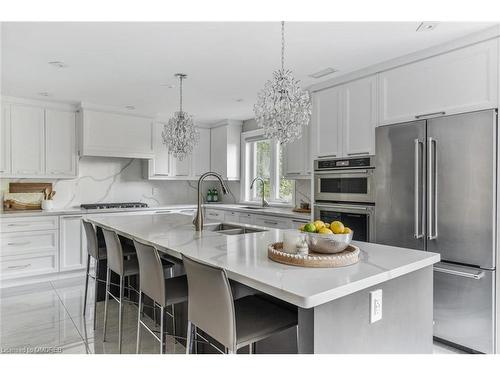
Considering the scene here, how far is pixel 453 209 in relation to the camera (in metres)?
2.53

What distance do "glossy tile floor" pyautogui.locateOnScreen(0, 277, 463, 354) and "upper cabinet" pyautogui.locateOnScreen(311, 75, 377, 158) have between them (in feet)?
5.88

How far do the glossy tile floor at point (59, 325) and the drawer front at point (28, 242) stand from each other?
1.45ft

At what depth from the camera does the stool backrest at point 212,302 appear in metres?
1.40

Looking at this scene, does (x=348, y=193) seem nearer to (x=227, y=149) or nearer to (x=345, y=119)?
(x=345, y=119)

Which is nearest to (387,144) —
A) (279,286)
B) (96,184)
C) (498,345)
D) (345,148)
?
(345,148)

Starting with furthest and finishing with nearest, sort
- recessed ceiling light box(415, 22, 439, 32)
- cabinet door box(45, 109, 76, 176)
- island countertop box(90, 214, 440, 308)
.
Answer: cabinet door box(45, 109, 76, 176) → recessed ceiling light box(415, 22, 439, 32) → island countertop box(90, 214, 440, 308)

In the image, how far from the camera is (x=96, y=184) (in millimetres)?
5180

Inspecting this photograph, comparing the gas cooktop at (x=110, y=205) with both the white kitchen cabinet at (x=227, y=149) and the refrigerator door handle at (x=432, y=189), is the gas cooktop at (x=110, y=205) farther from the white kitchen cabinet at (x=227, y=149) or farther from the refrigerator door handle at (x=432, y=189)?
the refrigerator door handle at (x=432, y=189)

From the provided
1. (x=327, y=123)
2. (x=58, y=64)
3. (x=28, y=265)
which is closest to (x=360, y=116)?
(x=327, y=123)

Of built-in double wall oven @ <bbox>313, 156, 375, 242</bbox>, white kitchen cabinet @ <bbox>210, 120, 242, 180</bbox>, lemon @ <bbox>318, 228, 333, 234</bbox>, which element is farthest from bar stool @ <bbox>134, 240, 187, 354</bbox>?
white kitchen cabinet @ <bbox>210, 120, 242, 180</bbox>

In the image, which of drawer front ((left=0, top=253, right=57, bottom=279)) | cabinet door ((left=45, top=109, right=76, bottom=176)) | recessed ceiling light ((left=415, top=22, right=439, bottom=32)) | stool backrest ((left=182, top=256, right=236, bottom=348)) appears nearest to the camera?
stool backrest ((left=182, top=256, right=236, bottom=348))

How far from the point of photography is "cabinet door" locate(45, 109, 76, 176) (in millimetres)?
4547

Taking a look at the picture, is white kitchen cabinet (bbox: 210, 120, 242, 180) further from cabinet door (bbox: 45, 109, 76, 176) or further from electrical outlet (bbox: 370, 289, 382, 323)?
electrical outlet (bbox: 370, 289, 382, 323)
